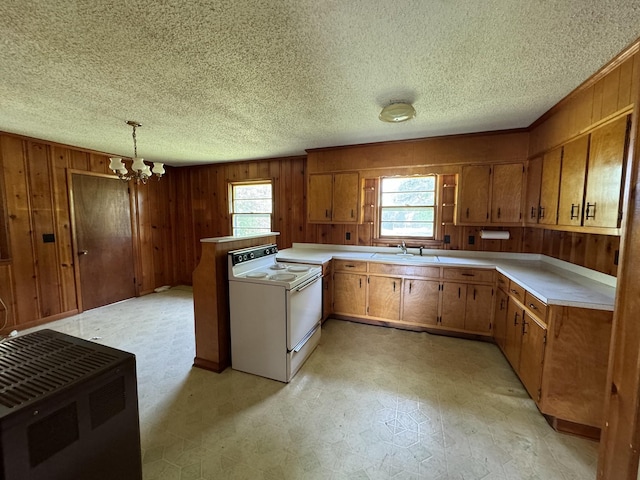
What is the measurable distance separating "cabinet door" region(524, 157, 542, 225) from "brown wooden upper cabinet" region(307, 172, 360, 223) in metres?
2.00

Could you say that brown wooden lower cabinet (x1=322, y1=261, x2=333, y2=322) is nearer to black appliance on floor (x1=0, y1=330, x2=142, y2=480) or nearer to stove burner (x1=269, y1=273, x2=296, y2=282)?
stove burner (x1=269, y1=273, x2=296, y2=282)

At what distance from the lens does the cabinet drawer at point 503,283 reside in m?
2.70

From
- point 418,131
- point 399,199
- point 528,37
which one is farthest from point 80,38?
point 399,199

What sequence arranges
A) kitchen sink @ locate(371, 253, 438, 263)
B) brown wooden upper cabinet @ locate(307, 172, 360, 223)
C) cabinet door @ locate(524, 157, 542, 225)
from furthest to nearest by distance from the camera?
brown wooden upper cabinet @ locate(307, 172, 360, 223) → kitchen sink @ locate(371, 253, 438, 263) → cabinet door @ locate(524, 157, 542, 225)

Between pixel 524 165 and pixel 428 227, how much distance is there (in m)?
1.29

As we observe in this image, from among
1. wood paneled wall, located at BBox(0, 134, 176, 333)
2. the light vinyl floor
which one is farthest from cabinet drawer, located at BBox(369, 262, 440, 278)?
wood paneled wall, located at BBox(0, 134, 176, 333)

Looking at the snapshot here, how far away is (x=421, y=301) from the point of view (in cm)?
329

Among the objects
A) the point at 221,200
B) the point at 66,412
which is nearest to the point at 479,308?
the point at 66,412

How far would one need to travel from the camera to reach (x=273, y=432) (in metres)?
1.86

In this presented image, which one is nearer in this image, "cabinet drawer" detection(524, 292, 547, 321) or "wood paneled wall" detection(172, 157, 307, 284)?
"cabinet drawer" detection(524, 292, 547, 321)

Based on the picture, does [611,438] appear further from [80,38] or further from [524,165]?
[524,165]

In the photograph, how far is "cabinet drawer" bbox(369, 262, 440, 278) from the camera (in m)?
3.22

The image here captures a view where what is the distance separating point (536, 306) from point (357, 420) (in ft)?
5.40

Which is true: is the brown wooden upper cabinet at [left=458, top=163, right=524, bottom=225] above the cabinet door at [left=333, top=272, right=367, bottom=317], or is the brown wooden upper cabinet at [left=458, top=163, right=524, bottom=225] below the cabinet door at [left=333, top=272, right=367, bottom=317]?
above
